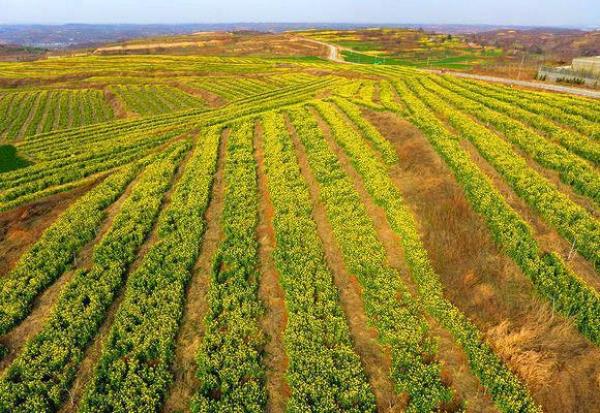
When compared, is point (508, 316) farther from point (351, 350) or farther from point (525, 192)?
point (525, 192)

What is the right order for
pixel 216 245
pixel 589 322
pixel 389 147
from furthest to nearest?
pixel 389 147 → pixel 216 245 → pixel 589 322

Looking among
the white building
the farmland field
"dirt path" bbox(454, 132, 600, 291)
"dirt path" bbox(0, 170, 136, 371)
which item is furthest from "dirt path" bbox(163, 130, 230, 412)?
the white building

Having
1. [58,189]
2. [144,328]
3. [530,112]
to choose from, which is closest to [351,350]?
[144,328]

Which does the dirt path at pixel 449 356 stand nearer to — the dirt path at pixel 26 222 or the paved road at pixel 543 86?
the dirt path at pixel 26 222

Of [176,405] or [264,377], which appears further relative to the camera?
[264,377]

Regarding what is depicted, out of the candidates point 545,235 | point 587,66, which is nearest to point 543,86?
point 587,66
